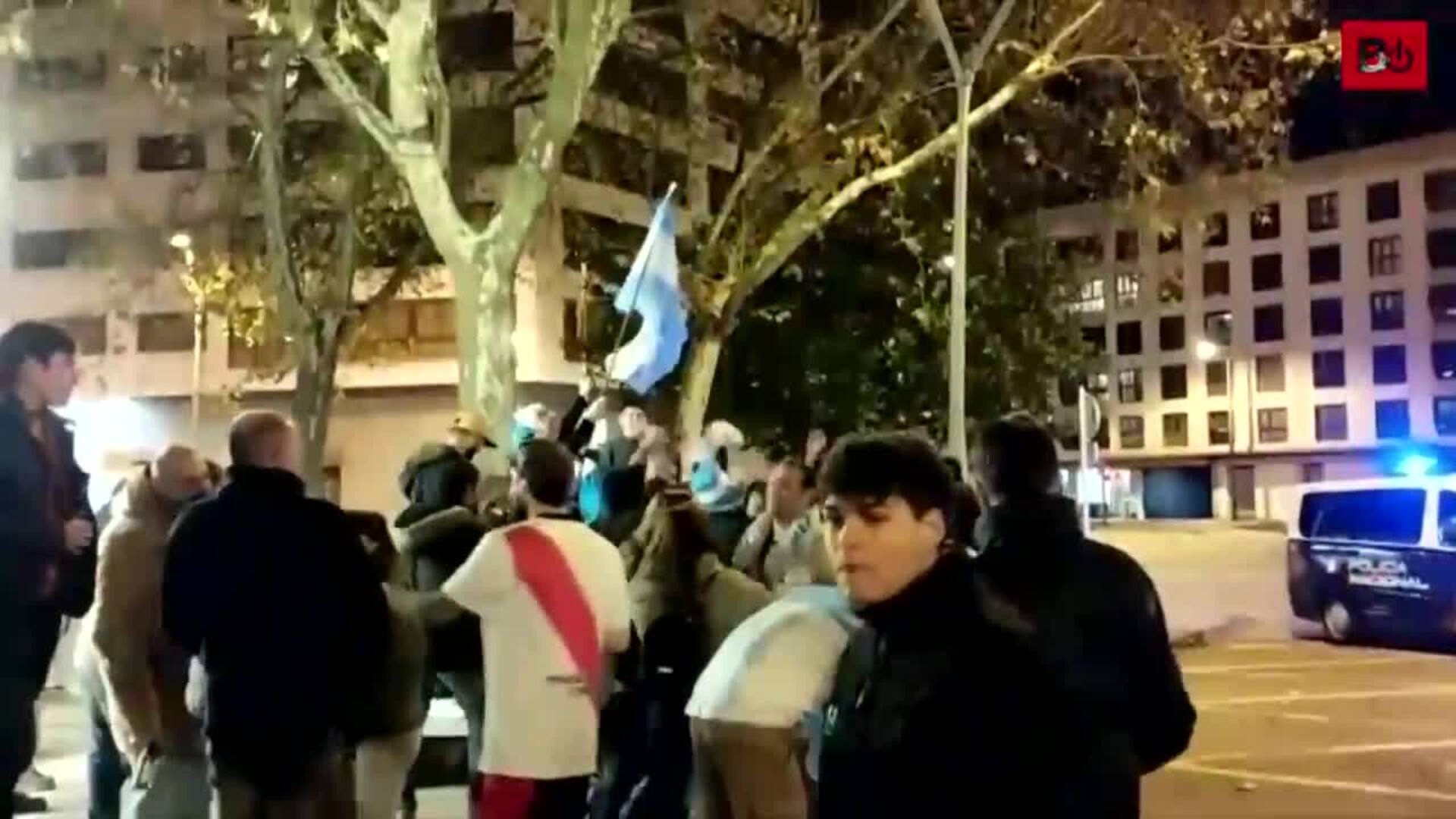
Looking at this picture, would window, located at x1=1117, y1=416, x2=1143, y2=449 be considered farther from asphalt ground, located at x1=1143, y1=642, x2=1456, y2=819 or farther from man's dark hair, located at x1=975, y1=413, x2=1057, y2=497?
man's dark hair, located at x1=975, y1=413, x2=1057, y2=497

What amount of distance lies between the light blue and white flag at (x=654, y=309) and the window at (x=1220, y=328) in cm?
8383

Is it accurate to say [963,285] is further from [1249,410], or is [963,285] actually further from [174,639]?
[1249,410]

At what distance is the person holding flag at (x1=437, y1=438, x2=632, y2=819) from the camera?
602 centimetres

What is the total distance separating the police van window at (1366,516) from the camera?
2177 cm

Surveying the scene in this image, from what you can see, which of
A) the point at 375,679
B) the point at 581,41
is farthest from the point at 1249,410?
the point at 375,679

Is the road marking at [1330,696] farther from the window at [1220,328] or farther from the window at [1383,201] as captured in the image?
the window at [1220,328]

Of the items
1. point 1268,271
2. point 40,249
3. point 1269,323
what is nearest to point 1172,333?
point 1269,323

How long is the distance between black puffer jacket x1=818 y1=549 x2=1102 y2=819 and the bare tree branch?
17785mm

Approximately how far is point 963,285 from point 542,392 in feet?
81.4

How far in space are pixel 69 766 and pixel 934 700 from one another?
407 inches

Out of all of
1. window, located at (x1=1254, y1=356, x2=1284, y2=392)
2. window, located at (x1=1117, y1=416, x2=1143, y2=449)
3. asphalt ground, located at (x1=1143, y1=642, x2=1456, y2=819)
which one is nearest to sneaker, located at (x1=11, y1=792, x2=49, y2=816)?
asphalt ground, located at (x1=1143, y1=642, x2=1456, y2=819)

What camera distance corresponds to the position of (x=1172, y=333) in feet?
323

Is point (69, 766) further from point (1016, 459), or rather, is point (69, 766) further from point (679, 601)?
point (1016, 459)

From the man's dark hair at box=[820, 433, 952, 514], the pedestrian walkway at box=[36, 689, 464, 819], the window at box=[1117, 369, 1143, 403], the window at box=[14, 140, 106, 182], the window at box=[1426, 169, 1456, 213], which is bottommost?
the pedestrian walkway at box=[36, 689, 464, 819]
